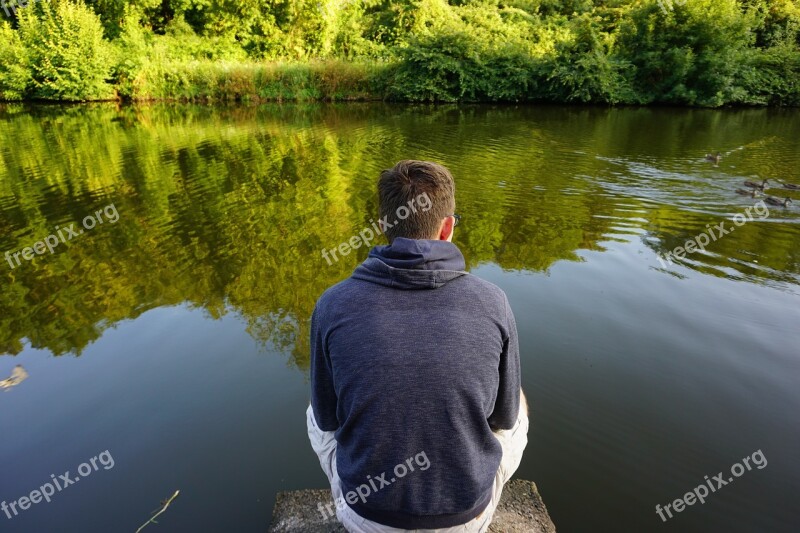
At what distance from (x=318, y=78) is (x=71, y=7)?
1311 centimetres

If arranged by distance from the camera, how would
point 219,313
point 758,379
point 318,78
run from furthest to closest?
point 318,78
point 219,313
point 758,379

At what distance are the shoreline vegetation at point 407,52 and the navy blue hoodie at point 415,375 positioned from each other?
25.3 meters

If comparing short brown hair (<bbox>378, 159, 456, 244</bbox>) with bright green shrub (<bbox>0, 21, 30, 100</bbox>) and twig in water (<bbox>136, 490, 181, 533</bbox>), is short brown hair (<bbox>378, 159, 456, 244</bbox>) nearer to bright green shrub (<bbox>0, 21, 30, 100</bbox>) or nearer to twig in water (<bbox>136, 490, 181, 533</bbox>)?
twig in water (<bbox>136, 490, 181, 533</bbox>)

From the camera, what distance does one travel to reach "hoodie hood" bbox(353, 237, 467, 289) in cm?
147

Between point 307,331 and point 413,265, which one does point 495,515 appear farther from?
point 307,331

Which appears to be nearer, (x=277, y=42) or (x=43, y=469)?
(x=43, y=469)

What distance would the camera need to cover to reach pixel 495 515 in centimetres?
252

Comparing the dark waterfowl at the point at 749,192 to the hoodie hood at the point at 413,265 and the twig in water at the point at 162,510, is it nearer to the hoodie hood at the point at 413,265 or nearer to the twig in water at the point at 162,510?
the hoodie hood at the point at 413,265

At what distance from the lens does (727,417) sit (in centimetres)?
349

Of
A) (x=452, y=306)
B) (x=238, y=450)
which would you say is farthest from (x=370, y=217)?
(x=452, y=306)

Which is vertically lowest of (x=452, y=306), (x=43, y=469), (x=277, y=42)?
(x=43, y=469)

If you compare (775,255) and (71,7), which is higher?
(71,7)

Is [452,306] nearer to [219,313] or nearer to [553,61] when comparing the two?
[219,313]

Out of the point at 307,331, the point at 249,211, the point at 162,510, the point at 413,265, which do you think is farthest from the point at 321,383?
the point at 249,211
